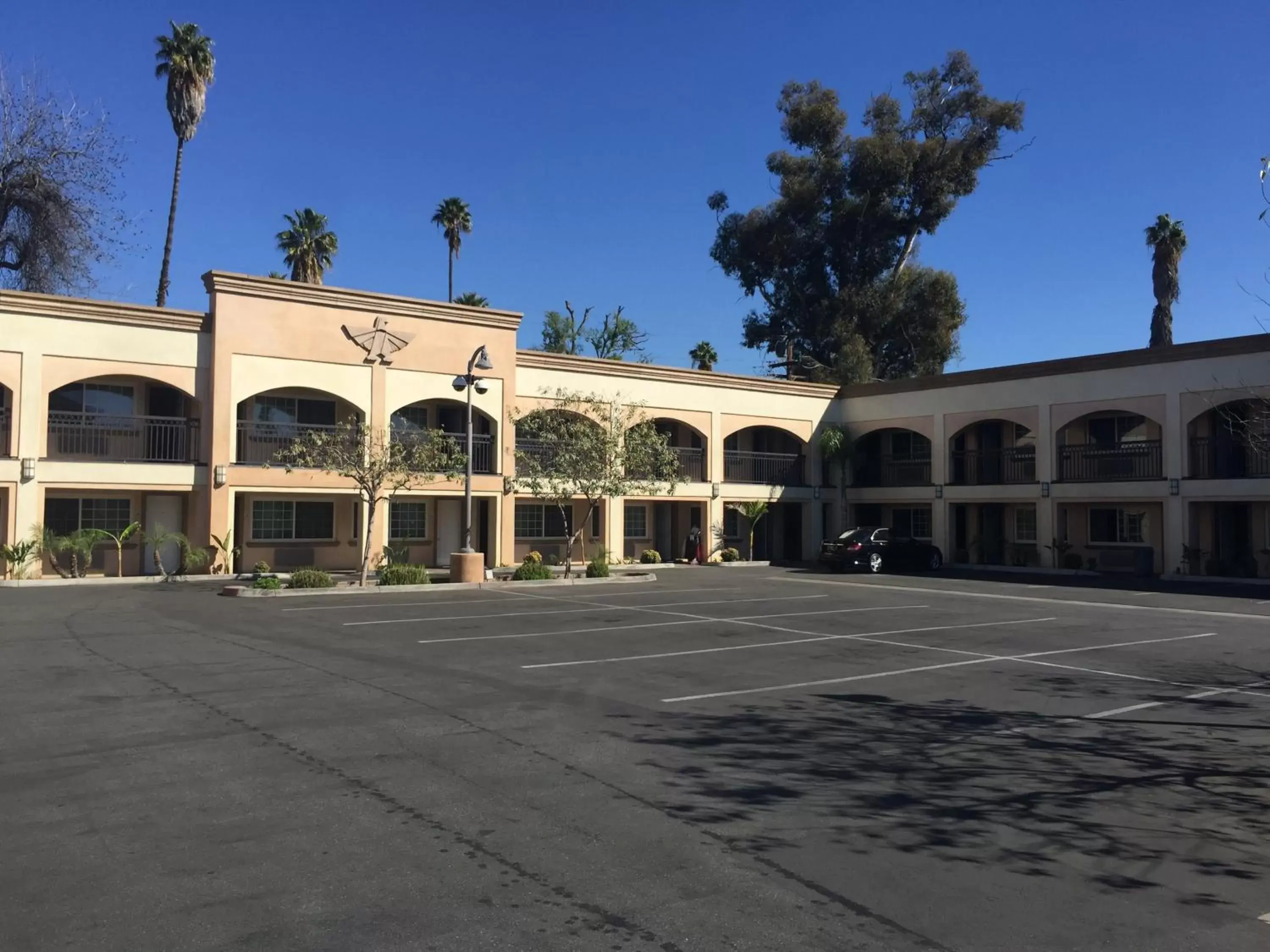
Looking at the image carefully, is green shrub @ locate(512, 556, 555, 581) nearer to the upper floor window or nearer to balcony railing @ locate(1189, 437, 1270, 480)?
the upper floor window

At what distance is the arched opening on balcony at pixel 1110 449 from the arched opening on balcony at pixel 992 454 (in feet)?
3.78

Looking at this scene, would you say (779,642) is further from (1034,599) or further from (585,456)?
(585,456)

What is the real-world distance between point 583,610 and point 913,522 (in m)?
23.4

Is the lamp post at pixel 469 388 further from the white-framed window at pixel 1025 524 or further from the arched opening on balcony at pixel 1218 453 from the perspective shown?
the arched opening on balcony at pixel 1218 453

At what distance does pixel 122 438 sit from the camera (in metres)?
27.1

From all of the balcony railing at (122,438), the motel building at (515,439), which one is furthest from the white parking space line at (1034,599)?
the balcony railing at (122,438)

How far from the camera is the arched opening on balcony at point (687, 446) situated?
3597 cm

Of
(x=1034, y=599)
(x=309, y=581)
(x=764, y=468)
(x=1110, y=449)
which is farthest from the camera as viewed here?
(x=764, y=468)

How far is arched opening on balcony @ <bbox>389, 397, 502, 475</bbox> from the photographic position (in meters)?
31.3

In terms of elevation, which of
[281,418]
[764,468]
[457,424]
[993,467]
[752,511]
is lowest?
[752,511]

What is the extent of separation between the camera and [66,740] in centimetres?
821

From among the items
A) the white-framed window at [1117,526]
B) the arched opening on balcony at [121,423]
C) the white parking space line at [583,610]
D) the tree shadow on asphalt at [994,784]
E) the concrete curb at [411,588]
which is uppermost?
the arched opening on balcony at [121,423]

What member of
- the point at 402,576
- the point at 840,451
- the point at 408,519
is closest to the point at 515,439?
the point at 408,519

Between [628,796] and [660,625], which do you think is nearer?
[628,796]
